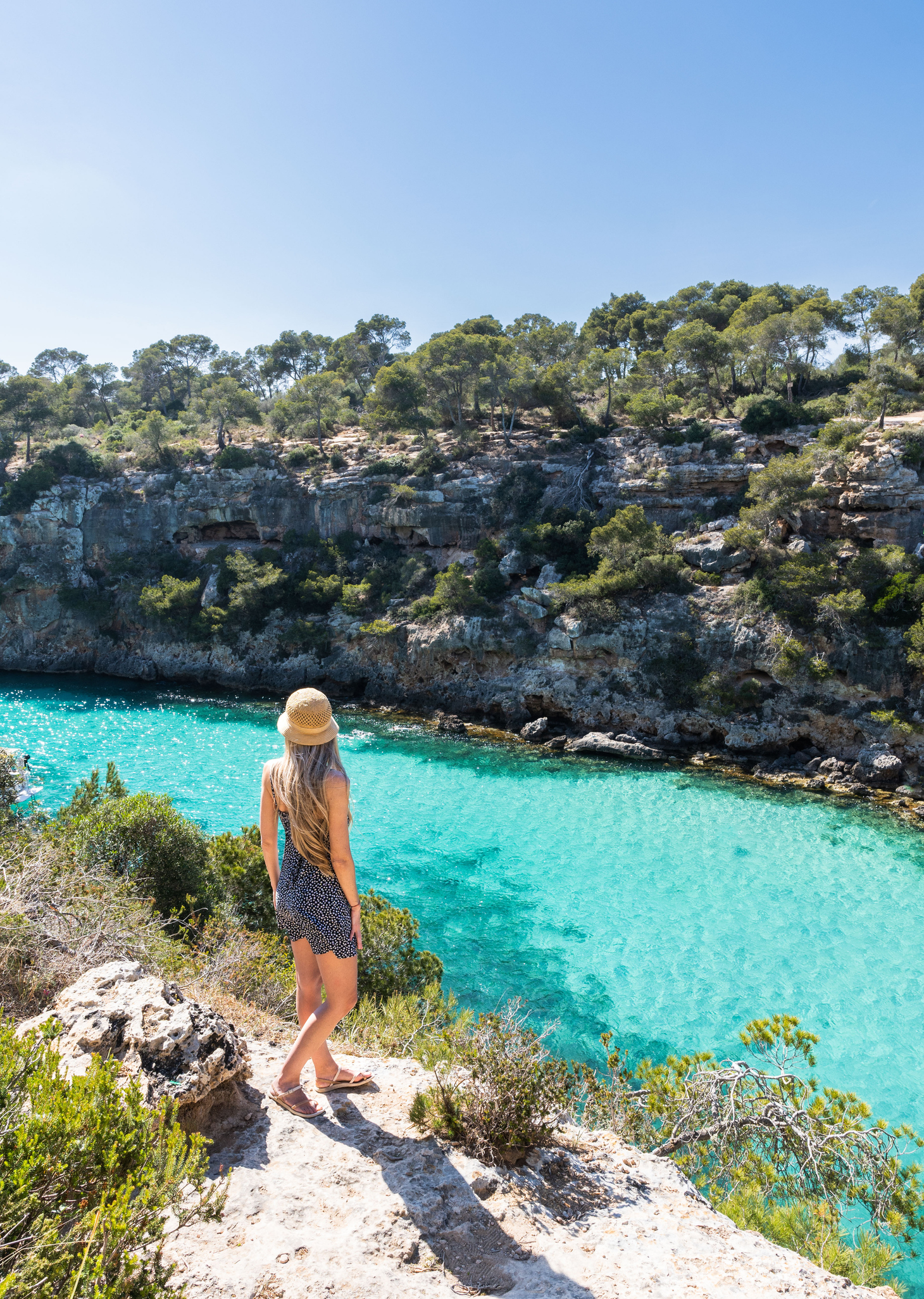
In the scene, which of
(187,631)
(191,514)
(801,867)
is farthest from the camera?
(191,514)

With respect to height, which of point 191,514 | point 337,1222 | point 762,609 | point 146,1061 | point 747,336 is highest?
point 747,336

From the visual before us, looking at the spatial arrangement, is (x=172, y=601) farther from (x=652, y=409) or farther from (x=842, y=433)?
(x=842, y=433)

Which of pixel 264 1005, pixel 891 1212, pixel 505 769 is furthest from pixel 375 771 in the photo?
pixel 891 1212

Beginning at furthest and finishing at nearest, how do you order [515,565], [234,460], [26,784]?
[234,460] < [515,565] < [26,784]

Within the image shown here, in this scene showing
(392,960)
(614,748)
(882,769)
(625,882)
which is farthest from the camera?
(614,748)

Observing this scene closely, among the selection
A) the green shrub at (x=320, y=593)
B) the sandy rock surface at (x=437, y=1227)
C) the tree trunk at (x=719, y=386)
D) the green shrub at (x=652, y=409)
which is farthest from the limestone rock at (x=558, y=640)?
the sandy rock surface at (x=437, y=1227)

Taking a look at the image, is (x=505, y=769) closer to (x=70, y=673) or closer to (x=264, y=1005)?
(x=264, y=1005)

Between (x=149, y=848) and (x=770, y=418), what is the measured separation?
2429 cm

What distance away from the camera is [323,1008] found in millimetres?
3076

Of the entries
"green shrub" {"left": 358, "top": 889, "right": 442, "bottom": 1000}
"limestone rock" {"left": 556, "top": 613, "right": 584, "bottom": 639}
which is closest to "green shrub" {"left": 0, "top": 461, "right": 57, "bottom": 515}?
"limestone rock" {"left": 556, "top": 613, "right": 584, "bottom": 639}

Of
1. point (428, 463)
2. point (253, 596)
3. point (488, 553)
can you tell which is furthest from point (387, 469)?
point (253, 596)

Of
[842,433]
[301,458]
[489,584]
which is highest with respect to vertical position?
[842,433]

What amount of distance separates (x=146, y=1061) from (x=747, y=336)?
3091 centimetres

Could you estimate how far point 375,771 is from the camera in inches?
633
